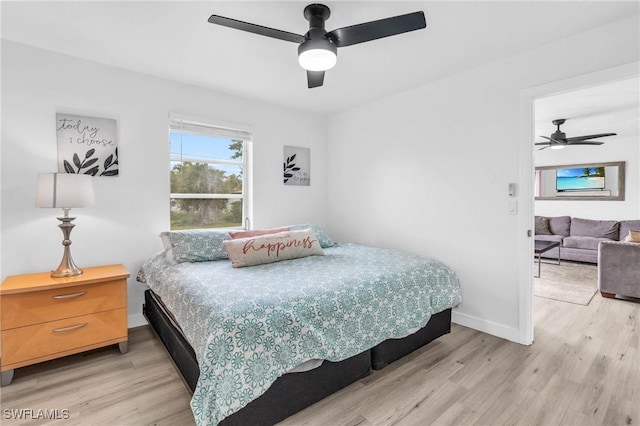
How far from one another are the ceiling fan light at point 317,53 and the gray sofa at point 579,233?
5884mm

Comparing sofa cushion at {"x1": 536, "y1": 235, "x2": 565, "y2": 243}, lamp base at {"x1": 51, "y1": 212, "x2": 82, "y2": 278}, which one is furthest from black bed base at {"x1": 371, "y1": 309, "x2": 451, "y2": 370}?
sofa cushion at {"x1": 536, "y1": 235, "x2": 565, "y2": 243}

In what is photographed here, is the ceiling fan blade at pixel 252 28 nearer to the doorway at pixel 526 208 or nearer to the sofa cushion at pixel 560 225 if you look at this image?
the doorway at pixel 526 208

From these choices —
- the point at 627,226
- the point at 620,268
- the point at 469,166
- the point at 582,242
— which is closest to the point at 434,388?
the point at 469,166

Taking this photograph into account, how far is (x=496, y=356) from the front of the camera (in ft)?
7.91

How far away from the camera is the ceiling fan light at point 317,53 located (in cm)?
187

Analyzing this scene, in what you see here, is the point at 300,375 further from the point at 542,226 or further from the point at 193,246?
the point at 542,226

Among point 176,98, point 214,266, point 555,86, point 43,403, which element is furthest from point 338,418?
point 176,98

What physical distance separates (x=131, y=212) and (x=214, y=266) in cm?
110

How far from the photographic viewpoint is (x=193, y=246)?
272 centimetres

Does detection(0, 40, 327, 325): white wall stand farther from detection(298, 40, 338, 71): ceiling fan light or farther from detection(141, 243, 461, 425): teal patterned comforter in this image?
detection(298, 40, 338, 71): ceiling fan light

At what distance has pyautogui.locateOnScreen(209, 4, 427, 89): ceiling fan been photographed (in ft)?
5.79

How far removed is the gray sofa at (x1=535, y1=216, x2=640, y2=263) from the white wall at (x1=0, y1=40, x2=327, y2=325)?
5.71 meters

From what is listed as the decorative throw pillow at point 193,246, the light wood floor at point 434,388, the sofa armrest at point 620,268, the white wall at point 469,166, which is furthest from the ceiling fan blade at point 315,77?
the sofa armrest at point 620,268

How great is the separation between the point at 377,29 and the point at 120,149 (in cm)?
247
